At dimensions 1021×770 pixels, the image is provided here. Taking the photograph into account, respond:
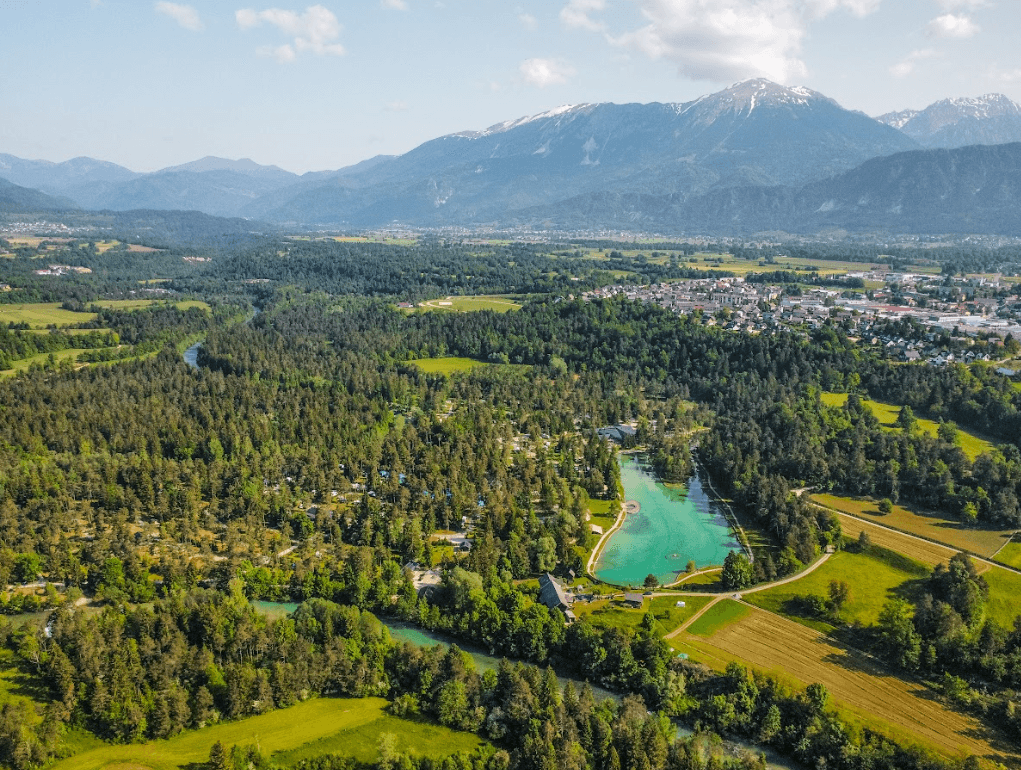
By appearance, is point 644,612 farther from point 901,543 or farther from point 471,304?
point 471,304

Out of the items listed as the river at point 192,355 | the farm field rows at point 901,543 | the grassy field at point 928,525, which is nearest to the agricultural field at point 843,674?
the farm field rows at point 901,543

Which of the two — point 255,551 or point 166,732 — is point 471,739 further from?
point 255,551

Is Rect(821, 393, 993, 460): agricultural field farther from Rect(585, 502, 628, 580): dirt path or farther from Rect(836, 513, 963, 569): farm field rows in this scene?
Rect(585, 502, 628, 580): dirt path

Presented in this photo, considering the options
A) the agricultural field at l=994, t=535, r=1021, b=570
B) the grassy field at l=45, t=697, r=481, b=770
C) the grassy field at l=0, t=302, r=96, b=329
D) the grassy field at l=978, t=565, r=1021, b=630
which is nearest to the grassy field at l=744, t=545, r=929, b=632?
the grassy field at l=978, t=565, r=1021, b=630

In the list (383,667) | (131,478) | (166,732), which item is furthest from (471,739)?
(131,478)

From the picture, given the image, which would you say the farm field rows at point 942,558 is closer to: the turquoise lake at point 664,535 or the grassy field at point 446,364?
the turquoise lake at point 664,535

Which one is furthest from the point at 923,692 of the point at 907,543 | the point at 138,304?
the point at 138,304
